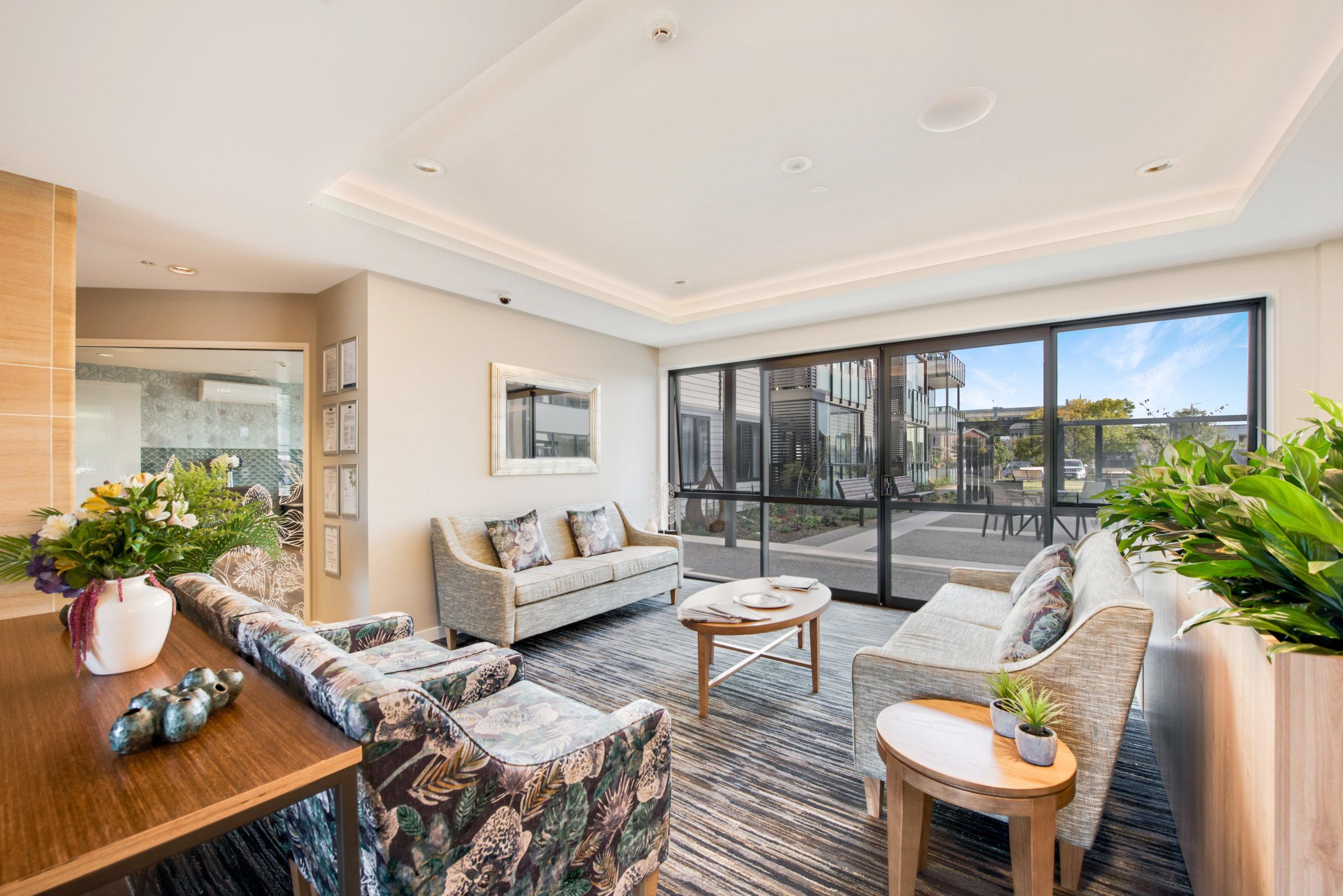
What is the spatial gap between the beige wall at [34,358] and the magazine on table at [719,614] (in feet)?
9.12

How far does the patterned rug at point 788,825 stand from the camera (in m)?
1.74

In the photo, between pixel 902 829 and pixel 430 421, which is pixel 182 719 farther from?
pixel 430 421

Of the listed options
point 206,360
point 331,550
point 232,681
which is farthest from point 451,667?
point 206,360

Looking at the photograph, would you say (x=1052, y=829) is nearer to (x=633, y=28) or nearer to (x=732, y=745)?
(x=732, y=745)

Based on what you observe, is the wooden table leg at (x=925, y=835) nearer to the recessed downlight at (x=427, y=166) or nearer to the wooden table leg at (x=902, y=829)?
the wooden table leg at (x=902, y=829)

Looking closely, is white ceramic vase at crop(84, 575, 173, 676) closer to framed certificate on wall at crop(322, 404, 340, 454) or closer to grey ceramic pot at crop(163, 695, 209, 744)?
grey ceramic pot at crop(163, 695, 209, 744)

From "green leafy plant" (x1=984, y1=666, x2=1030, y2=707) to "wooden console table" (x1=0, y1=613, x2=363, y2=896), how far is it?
1.68 m

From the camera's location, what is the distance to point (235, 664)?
4.78ft

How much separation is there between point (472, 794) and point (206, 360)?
14.1 feet

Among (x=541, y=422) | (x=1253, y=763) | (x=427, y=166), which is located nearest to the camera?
(x=1253, y=763)

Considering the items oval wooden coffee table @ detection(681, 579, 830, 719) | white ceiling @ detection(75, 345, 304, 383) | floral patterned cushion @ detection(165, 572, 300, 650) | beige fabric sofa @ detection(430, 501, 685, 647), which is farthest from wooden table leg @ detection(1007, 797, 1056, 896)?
white ceiling @ detection(75, 345, 304, 383)

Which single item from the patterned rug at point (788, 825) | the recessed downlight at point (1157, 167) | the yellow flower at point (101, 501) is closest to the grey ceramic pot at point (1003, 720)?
the patterned rug at point (788, 825)

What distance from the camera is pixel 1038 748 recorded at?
4.79ft

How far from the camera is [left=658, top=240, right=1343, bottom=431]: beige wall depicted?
3.04 m
